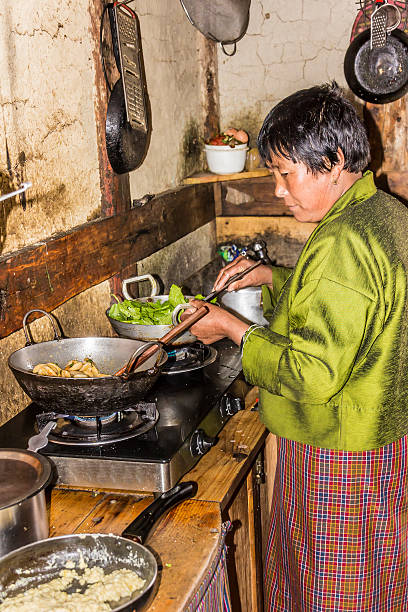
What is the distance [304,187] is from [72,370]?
33.6 inches

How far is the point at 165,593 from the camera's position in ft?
4.74

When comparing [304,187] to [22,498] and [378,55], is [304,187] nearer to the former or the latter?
[22,498]

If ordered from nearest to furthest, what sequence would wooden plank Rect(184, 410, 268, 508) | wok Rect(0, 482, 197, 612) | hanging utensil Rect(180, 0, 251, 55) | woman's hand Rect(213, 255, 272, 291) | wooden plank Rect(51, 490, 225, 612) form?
wok Rect(0, 482, 197, 612) < wooden plank Rect(51, 490, 225, 612) < wooden plank Rect(184, 410, 268, 508) < woman's hand Rect(213, 255, 272, 291) < hanging utensil Rect(180, 0, 251, 55)

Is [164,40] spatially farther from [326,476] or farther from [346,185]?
[326,476]

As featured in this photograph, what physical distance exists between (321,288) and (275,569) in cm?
113

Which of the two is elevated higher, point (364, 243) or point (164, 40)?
point (164, 40)

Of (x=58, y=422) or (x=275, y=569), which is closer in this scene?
(x=58, y=422)

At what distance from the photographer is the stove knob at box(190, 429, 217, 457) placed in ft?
6.29

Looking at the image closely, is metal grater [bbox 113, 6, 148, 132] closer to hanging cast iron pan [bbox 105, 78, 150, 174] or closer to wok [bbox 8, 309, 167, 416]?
hanging cast iron pan [bbox 105, 78, 150, 174]

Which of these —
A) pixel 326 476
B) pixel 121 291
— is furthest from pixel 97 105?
pixel 326 476

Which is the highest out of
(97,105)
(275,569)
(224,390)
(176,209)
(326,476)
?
(97,105)

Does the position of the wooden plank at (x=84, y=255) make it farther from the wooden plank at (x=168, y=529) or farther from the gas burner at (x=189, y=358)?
the wooden plank at (x=168, y=529)

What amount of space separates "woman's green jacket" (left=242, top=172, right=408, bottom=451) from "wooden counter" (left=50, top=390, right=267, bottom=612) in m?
0.21

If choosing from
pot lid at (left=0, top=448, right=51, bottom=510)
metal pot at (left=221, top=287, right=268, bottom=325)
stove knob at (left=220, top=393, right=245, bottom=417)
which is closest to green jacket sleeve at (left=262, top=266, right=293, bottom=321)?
stove knob at (left=220, top=393, right=245, bottom=417)
